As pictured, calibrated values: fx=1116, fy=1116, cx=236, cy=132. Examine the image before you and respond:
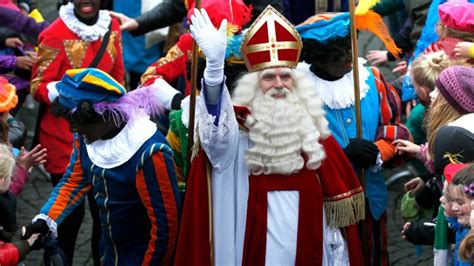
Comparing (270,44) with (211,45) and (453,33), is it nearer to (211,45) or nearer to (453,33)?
(211,45)

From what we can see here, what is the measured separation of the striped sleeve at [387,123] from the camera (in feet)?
21.0

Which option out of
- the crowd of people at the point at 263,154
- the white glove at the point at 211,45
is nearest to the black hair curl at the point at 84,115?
the crowd of people at the point at 263,154

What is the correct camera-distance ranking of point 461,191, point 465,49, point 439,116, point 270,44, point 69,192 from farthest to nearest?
point 465,49
point 69,192
point 439,116
point 270,44
point 461,191

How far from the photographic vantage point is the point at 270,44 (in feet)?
18.2

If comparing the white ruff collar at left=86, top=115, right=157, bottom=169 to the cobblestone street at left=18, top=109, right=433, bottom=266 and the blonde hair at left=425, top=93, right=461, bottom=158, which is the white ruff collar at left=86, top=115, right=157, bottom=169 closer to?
the blonde hair at left=425, top=93, right=461, bottom=158

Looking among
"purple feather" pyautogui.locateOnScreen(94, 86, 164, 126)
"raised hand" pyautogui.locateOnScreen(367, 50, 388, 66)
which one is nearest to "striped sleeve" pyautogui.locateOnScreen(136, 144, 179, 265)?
"purple feather" pyautogui.locateOnScreen(94, 86, 164, 126)

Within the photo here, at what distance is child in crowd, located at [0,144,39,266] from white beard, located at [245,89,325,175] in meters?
1.23

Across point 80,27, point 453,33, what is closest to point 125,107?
point 80,27

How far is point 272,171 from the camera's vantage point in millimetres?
5477

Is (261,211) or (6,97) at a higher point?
(6,97)

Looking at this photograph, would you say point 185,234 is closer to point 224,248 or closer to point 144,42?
point 224,248

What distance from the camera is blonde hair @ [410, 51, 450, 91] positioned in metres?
6.65

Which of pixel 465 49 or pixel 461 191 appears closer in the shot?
pixel 461 191

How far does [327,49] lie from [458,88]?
0.93 m
